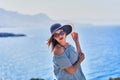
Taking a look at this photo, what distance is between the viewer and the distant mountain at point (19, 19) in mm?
4836

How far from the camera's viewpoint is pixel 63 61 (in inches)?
53.0

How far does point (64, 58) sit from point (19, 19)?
388cm

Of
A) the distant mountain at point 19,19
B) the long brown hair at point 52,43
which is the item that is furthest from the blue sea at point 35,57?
the long brown hair at point 52,43

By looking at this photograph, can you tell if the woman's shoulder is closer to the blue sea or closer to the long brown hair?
the long brown hair

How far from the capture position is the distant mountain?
4.84 meters

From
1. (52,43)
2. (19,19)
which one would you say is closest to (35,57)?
(19,19)

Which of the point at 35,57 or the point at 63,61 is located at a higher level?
the point at 63,61

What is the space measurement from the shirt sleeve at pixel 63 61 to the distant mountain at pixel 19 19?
3.30 meters

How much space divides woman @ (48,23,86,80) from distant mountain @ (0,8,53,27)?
325cm

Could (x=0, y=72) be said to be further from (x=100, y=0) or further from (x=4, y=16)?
(x=100, y=0)

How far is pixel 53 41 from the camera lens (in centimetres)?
141

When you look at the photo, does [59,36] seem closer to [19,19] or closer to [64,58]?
[64,58]

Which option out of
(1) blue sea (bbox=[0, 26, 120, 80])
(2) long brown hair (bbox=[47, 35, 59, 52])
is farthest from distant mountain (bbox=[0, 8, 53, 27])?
(2) long brown hair (bbox=[47, 35, 59, 52])

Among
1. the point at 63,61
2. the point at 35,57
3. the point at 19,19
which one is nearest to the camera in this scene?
the point at 63,61
